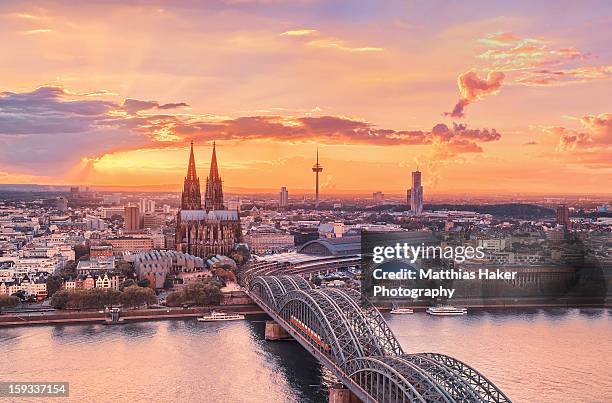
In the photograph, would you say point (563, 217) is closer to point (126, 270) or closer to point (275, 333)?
point (126, 270)

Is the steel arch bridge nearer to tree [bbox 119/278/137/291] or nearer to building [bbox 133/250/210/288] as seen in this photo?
tree [bbox 119/278/137/291]

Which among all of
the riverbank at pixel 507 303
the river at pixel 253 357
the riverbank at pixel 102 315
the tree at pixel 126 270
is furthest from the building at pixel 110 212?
the river at pixel 253 357

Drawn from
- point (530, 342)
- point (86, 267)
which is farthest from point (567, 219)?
point (530, 342)

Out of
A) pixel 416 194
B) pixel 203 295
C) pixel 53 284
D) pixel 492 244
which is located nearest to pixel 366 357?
pixel 203 295

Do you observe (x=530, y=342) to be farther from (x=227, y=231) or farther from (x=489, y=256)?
(x=227, y=231)

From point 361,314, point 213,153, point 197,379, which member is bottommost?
point 197,379

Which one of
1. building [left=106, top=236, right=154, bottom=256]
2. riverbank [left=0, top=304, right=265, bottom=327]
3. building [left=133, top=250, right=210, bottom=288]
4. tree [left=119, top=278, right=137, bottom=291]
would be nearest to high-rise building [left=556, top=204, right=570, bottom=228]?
building [left=106, top=236, right=154, bottom=256]
